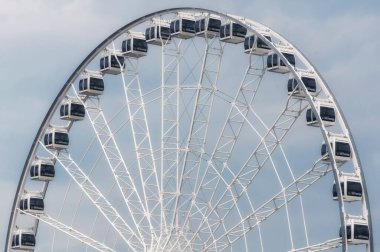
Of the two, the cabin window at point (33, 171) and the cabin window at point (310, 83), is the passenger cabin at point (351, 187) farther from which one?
the cabin window at point (33, 171)

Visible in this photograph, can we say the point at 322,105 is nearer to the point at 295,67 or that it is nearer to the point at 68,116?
the point at 295,67

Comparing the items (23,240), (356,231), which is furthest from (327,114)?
(23,240)

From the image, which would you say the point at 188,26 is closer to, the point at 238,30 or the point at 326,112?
the point at 238,30

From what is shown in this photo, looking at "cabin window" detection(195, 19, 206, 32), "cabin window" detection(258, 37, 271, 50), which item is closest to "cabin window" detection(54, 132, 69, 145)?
"cabin window" detection(195, 19, 206, 32)

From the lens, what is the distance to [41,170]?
10581cm

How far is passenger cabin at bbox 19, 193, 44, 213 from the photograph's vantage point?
106 m

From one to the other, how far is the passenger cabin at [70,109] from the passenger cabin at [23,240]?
7.34 m

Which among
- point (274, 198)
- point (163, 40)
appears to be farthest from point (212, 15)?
point (274, 198)

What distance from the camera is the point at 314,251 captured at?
8788 cm

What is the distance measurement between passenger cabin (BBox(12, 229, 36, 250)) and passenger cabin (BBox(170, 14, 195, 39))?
1667cm

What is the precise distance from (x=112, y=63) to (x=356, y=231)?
21.1 m

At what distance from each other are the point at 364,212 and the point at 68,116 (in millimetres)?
22200

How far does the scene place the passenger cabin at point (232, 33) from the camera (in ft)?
307

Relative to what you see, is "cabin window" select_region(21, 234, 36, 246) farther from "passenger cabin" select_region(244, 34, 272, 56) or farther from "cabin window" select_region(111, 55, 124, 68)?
"passenger cabin" select_region(244, 34, 272, 56)
